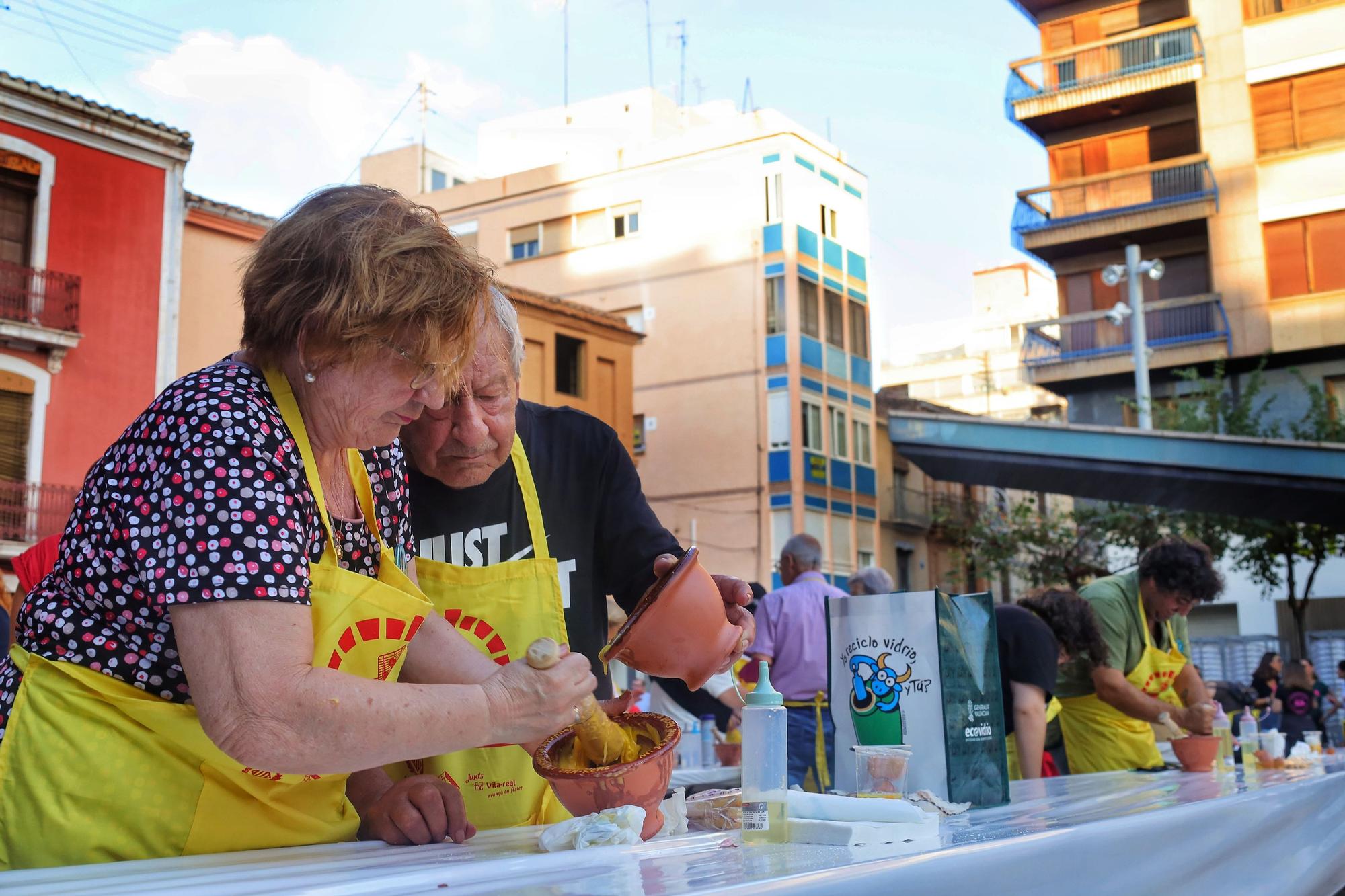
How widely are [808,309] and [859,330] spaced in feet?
6.60

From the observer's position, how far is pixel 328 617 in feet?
4.77

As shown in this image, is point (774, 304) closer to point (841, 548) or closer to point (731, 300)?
point (731, 300)

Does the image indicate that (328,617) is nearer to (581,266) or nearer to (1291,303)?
(1291,303)

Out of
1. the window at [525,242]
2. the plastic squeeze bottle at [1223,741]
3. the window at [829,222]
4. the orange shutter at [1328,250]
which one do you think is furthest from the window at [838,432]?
the plastic squeeze bottle at [1223,741]

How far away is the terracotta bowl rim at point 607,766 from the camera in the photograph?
5.02 feet

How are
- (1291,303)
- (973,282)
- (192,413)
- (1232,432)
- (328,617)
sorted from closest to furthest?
1. (192,413)
2. (328,617)
3. (1232,432)
4. (1291,303)
5. (973,282)

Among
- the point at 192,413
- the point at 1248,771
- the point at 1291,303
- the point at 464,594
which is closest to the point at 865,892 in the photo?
the point at 192,413

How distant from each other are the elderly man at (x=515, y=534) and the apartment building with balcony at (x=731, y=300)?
2012 centimetres

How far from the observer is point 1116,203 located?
70.3 ft

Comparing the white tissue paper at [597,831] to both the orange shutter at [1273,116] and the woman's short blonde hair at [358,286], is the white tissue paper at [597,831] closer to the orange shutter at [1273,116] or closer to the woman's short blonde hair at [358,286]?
the woman's short blonde hair at [358,286]

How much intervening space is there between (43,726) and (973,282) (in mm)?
45632

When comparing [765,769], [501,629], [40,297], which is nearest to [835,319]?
[40,297]

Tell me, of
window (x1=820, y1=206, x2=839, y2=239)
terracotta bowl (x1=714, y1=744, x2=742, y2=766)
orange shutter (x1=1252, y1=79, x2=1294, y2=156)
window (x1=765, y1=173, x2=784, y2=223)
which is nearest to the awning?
terracotta bowl (x1=714, y1=744, x2=742, y2=766)

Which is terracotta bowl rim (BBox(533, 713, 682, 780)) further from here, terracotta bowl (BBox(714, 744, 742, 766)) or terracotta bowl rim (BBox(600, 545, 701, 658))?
terracotta bowl (BBox(714, 744, 742, 766))
